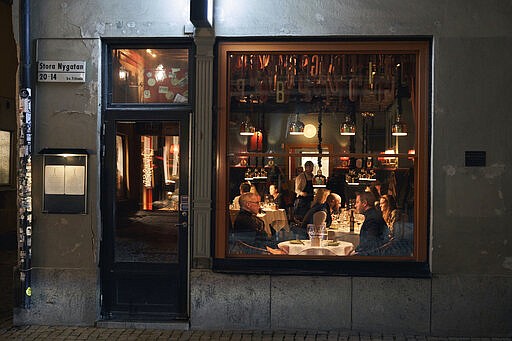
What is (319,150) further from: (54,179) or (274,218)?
(54,179)

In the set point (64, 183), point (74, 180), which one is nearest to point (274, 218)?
point (74, 180)

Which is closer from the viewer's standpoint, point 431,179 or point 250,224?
point 431,179

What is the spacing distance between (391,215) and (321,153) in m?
1.10

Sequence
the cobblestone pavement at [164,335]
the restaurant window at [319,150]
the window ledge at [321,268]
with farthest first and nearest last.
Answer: the restaurant window at [319,150], the window ledge at [321,268], the cobblestone pavement at [164,335]

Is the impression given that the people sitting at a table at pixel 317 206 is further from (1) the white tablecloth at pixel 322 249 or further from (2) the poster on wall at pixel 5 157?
(2) the poster on wall at pixel 5 157

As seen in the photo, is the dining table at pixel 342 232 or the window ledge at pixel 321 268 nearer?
the window ledge at pixel 321 268

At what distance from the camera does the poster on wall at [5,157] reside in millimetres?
13553

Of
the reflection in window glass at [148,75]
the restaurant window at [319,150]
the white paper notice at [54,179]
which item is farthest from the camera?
the reflection in window glass at [148,75]

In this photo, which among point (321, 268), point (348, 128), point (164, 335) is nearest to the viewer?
point (164, 335)

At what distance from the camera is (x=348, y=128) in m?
7.46

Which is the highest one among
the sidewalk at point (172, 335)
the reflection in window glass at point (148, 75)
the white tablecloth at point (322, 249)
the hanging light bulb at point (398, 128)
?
Answer: the reflection in window glass at point (148, 75)

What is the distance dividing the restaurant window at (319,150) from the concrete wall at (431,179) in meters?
0.28

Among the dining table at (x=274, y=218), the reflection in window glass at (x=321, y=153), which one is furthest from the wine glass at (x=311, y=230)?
the dining table at (x=274, y=218)

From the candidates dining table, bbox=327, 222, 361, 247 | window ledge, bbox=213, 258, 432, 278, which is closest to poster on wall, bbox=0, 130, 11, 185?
window ledge, bbox=213, 258, 432, 278
